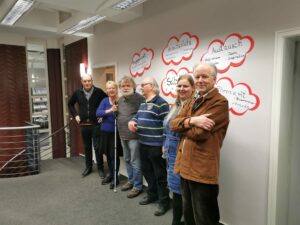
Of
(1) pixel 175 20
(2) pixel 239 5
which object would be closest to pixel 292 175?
(2) pixel 239 5

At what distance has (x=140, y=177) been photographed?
301 centimetres

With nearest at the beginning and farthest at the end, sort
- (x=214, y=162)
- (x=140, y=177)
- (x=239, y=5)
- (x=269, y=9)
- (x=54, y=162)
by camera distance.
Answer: (x=214, y=162) < (x=269, y=9) < (x=239, y=5) < (x=140, y=177) < (x=54, y=162)

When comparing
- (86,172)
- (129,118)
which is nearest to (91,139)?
(86,172)

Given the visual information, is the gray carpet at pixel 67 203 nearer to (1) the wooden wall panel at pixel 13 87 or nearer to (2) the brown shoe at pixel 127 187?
(2) the brown shoe at pixel 127 187

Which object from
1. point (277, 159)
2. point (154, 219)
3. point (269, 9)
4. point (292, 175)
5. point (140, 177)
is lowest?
point (154, 219)

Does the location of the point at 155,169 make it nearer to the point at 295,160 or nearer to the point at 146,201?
the point at 146,201

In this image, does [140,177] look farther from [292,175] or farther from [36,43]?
[36,43]

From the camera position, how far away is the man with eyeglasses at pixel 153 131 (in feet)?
8.13

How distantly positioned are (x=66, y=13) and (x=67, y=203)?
2.97m

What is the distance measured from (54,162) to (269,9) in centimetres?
410

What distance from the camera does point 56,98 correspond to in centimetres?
552

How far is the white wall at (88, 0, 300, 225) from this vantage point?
198 centimetres

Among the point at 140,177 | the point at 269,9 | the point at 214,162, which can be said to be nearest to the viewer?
the point at 214,162

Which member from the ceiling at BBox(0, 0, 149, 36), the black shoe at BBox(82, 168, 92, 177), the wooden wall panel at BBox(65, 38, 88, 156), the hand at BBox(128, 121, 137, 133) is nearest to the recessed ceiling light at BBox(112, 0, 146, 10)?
the ceiling at BBox(0, 0, 149, 36)
